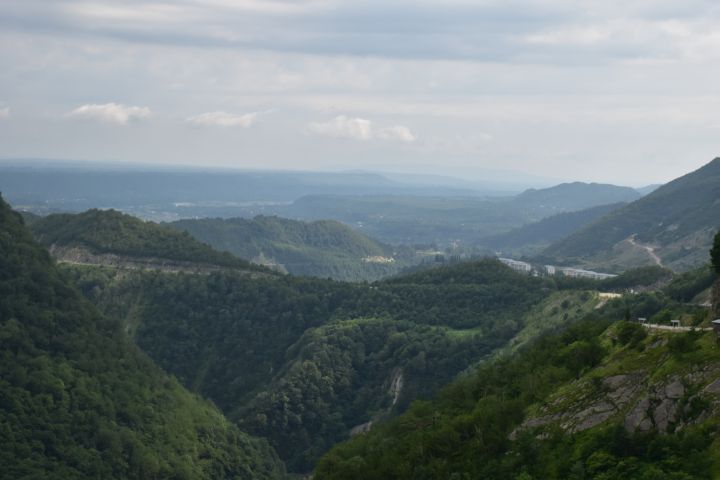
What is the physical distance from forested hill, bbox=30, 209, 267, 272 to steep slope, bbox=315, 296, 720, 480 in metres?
113

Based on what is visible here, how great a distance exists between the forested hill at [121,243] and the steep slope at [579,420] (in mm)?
112589

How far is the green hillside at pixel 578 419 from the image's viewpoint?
36.8 meters

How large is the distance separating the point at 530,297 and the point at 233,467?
52783 millimetres

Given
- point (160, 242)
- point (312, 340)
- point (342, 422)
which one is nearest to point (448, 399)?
point (342, 422)

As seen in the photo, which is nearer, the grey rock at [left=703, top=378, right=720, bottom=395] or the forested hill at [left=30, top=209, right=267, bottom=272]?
the grey rock at [left=703, top=378, right=720, bottom=395]

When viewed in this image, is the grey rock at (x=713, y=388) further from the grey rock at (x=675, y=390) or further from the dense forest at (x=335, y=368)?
the grey rock at (x=675, y=390)

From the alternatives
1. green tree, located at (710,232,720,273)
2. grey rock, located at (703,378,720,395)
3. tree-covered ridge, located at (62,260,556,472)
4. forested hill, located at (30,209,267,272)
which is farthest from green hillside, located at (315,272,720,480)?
forested hill, located at (30,209,267,272)

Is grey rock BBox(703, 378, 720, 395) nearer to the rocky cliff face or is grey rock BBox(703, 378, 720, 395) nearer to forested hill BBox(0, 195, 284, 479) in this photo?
the rocky cliff face

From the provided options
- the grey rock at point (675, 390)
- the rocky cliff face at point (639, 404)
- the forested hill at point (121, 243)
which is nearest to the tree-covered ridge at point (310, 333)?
the forested hill at point (121, 243)

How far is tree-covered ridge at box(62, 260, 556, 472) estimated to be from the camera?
118 m

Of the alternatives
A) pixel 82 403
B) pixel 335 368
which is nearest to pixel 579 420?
pixel 82 403

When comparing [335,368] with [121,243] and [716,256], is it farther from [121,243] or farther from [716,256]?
[716,256]

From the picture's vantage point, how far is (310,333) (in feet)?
445

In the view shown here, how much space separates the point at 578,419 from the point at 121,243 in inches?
5356
